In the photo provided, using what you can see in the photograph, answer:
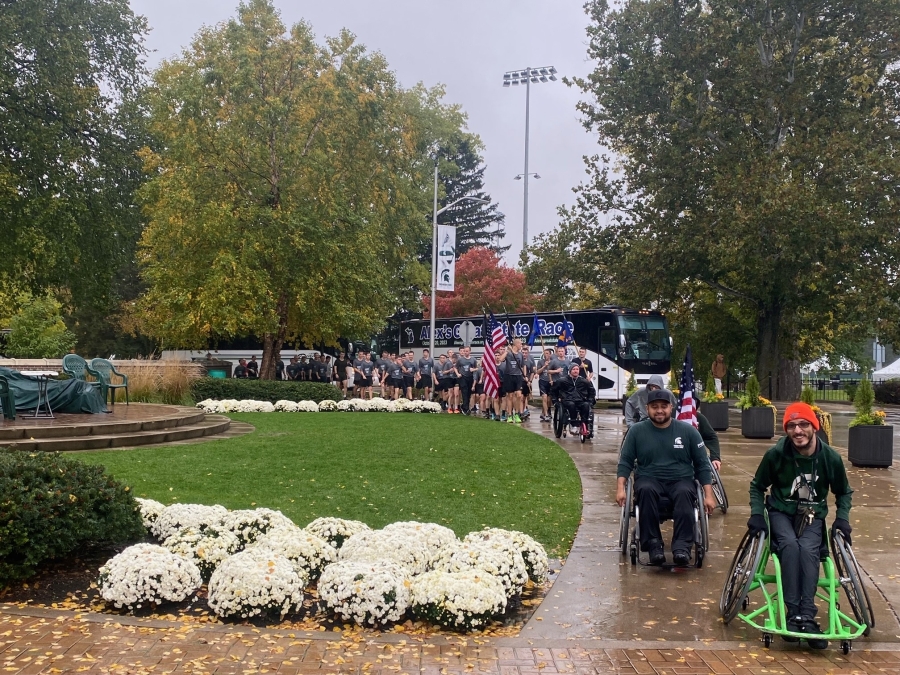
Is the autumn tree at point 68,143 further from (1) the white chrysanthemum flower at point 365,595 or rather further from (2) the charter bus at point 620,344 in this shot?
(1) the white chrysanthemum flower at point 365,595

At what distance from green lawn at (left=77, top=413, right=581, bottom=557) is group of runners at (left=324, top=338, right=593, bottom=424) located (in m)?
3.47

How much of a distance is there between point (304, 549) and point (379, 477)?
4861 millimetres

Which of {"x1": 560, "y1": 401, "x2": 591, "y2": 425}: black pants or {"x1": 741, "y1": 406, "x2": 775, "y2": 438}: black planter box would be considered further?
{"x1": 741, "y1": 406, "x2": 775, "y2": 438}: black planter box

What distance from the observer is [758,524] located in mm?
5613

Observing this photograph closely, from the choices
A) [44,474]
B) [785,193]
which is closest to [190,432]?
[44,474]

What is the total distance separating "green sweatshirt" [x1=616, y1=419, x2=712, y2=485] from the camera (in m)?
7.04

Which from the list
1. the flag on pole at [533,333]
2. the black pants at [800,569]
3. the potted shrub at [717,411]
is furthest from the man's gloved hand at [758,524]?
the flag on pole at [533,333]

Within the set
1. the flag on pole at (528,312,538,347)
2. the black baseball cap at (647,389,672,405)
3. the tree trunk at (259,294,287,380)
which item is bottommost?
the black baseball cap at (647,389,672,405)

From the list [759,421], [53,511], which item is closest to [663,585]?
[53,511]

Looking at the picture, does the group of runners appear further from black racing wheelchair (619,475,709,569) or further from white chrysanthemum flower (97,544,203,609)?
white chrysanthemum flower (97,544,203,609)

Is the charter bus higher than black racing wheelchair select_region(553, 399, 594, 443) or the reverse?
higher

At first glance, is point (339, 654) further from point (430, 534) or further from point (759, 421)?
point (759, 421)

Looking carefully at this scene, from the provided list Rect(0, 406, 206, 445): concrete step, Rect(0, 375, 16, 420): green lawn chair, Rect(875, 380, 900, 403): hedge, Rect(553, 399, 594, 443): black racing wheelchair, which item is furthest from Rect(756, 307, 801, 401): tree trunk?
Rect(0, 375, 16, 420): green lawn chair

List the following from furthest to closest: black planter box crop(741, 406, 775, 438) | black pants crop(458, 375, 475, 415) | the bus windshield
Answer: the bus windshield, black pants crop(458, 375, 475, 415), black planter box crop(741, 406, 775, 438)
